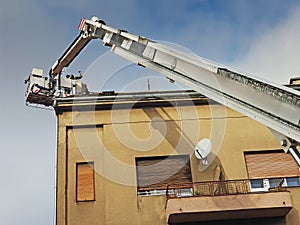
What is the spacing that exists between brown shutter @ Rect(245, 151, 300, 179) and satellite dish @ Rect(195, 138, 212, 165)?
1506mm

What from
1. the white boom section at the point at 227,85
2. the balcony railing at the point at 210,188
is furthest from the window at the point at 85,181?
the white boom section at the point at 227,85

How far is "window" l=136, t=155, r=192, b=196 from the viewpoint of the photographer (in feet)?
44.6

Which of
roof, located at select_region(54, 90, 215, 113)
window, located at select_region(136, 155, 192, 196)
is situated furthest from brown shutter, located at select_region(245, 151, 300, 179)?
roof, located at select_region(54, 90, 215, 113)

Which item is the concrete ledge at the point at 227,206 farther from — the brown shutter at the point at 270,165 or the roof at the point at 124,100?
the roof at the point at 124,100

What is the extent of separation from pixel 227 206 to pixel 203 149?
6.78 ft

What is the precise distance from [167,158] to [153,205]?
177 cm

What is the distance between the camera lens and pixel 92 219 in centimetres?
1295

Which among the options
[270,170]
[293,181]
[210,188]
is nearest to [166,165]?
[210,188]

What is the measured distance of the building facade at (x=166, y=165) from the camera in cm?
1252

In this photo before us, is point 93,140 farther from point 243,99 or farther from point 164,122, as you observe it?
point 243,99

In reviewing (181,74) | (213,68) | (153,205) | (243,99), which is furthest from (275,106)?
(153,205)

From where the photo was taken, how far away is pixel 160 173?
45.8 feet

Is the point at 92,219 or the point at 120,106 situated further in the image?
the point at 120,106

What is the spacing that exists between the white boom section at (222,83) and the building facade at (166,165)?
3811mm
